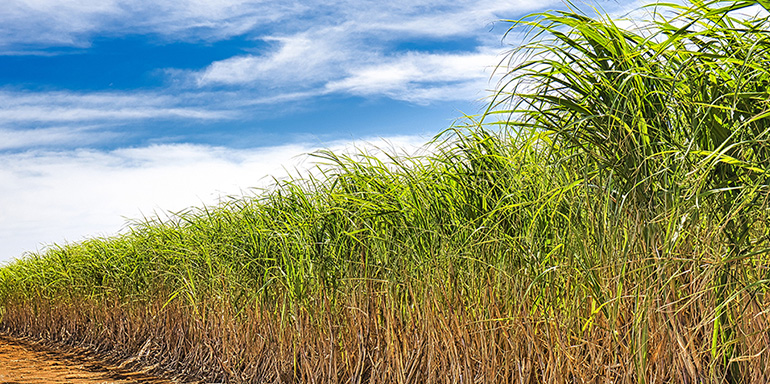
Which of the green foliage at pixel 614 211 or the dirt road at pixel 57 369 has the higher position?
the green foliage at pixel 614 211

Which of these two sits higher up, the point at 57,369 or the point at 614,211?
the point at 614,211

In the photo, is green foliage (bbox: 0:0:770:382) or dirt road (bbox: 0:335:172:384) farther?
dirt road (bbox: 0:335:172:384)

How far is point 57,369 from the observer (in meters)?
6.07

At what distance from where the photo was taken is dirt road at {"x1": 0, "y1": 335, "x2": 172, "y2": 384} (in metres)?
5.21

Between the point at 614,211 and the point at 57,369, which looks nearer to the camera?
the point at 614,211

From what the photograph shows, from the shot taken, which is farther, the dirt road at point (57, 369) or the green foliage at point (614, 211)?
the dirt road at point (57, 369)

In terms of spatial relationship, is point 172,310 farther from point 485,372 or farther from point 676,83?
point 676,83

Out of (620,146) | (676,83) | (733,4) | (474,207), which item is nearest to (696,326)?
(620,146)

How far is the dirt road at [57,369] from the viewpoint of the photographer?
521cm

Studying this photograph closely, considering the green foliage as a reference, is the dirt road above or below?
below

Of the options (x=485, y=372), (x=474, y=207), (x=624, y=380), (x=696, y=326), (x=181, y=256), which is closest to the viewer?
(x=696, y=326)

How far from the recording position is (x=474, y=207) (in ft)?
8.64

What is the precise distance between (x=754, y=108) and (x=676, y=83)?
0.21 metres

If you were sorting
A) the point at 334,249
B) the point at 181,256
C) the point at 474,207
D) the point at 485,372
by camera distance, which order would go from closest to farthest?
the point at 485,372 < the point at 474,207 < the point at 334,249 < the point at 181,256
